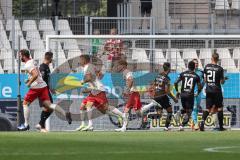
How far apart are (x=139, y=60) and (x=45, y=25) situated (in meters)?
5.46

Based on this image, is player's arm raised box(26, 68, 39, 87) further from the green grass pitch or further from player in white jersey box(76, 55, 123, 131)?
the green grass pitch

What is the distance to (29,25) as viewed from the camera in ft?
99.2

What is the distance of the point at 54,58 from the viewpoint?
84.1 ft

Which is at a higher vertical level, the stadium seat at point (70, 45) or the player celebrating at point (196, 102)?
the stadium seat at point (70, 45)

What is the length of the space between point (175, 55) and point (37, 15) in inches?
372

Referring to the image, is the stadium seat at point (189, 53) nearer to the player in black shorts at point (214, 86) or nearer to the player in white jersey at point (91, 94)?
the player in black shorts at point (214, 86)

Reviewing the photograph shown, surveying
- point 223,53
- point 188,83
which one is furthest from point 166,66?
point 223,53

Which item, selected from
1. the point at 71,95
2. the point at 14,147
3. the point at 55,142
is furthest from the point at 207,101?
the point at 14,147

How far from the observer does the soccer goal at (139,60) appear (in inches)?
994

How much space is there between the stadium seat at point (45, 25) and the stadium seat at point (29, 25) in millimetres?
204

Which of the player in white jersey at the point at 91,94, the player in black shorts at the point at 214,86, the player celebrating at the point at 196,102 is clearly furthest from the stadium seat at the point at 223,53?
the player in white jersey at the point at 91,94

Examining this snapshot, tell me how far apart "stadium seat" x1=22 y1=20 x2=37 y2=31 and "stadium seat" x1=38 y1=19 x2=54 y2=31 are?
20cm

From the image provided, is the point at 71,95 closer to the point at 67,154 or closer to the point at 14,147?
the point at 14,147

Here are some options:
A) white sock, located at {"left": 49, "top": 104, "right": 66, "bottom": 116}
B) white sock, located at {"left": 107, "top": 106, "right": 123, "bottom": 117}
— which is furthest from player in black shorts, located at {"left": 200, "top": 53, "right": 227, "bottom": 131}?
white sock, located at {"left": 49, "top": 104, "right": 66, "bottom": 116}
